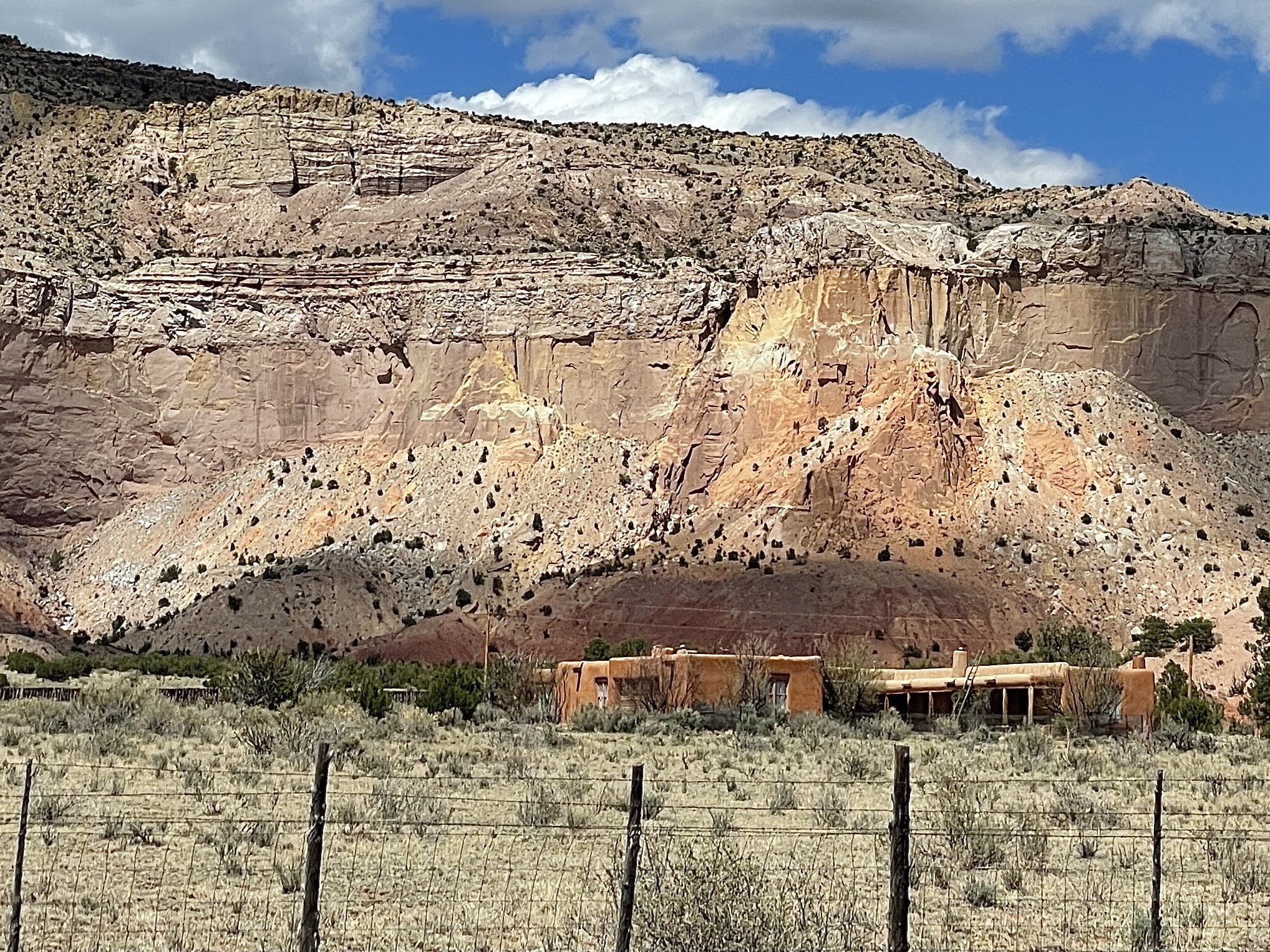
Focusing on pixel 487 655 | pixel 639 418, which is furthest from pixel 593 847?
pixel 639 418

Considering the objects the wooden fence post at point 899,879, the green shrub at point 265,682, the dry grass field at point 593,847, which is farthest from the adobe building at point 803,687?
the wooden fence post at point 899,879

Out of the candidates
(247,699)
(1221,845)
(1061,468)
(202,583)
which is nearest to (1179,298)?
(1061,468)

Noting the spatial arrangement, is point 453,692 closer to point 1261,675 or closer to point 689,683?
point 689,683

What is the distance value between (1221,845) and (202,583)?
5476 cm

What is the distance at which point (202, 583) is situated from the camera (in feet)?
230

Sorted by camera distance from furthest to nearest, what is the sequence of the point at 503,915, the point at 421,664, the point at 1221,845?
the point at 421,664, the point at 1221,845, the point at 503,915

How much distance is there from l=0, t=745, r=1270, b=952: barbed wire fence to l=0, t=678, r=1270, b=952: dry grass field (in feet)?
0.15

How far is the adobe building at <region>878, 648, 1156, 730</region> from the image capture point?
40.2 m

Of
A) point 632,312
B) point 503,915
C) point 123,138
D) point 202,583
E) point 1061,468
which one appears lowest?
point 503,915

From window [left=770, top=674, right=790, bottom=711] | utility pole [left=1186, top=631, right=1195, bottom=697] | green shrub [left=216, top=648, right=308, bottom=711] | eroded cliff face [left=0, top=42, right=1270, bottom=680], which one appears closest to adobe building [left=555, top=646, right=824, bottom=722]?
window [left=770, top=674, right=790, bottom=711]

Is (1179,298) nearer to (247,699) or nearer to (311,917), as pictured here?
(247,699)

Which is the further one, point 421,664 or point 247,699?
point 421,664

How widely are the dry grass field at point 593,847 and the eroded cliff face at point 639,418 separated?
30600 mm

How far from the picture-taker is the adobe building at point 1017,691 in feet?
132
